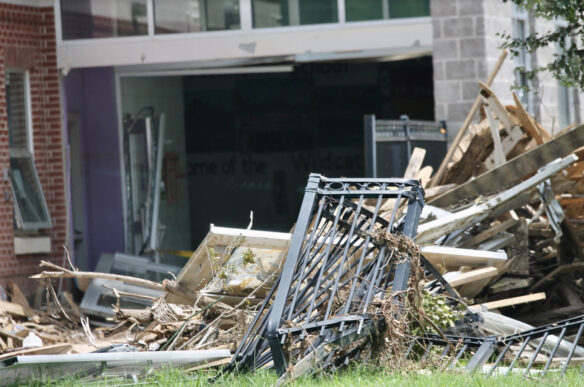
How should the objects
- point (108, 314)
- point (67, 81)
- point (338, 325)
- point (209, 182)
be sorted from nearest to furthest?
1. point (338, 325)
2. point (108, 314)
3. point (67, 81)
4. point (209, 182)

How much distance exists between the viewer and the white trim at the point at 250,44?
43.0 ft

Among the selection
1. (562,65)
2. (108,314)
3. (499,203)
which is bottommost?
(108,314)

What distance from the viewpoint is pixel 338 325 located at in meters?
6.88

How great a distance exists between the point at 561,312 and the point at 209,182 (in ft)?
35.4

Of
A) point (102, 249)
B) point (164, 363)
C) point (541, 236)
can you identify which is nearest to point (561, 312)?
point (541, 236)

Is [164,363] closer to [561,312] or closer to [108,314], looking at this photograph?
[561,312]

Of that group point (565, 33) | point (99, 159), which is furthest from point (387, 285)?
point (99, 159)

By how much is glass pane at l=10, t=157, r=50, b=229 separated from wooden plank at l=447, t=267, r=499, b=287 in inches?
262

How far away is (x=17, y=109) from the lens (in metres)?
13.7

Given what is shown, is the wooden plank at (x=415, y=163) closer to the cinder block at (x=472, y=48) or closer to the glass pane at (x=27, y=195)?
the cinder block at (x=472, y=48)

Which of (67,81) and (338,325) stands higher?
(67,81)

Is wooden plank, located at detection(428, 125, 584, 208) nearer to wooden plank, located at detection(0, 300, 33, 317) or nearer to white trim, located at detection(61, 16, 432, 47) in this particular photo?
white trim, located at detection(61, 16, 432, 47)

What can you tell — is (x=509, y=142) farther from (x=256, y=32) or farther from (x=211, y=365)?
(x=211, y=365)

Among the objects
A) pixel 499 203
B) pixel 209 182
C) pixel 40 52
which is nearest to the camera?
pixel 499 203
